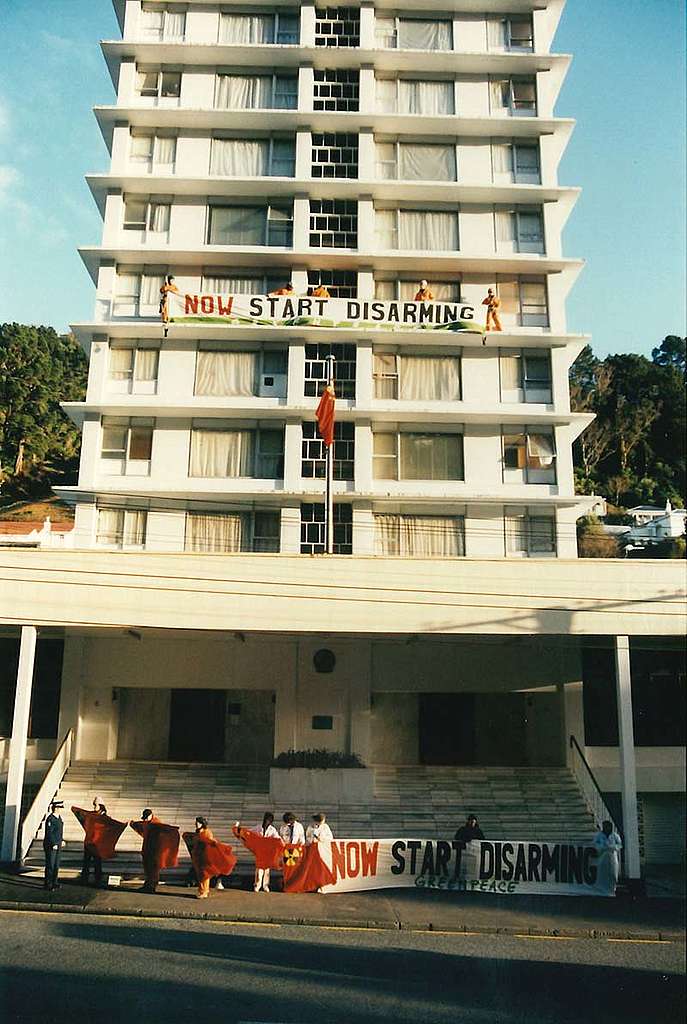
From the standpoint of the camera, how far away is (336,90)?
31.7 m

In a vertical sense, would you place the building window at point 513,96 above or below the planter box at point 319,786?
above

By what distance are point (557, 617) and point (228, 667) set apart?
1039 cm

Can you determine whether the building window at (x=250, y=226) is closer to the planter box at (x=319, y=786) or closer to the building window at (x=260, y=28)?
the building window at (x=260, y=28)

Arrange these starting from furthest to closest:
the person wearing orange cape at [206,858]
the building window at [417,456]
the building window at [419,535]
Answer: the building window at [417,456], the building window at [419,535], the person wearing orange cape at [206,858]

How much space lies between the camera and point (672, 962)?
1088cm

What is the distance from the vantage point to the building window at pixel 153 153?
30.7 meters

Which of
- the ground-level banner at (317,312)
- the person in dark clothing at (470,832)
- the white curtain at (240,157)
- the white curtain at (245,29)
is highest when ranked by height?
the white curtain at (245,29)

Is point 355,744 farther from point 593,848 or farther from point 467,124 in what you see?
point 467,124

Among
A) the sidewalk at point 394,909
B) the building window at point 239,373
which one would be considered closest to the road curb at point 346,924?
the sidewalk at point 394,909

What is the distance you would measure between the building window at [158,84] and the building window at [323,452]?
13.2m

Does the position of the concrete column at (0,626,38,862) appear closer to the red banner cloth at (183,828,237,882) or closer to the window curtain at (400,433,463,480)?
the red banner cloth at (183,828,237,882)

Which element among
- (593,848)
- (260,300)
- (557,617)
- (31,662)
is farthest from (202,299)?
(593,848)

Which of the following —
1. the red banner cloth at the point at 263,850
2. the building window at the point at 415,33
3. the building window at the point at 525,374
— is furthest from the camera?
the building window at the point at 415,33

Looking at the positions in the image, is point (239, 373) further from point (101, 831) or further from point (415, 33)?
point (101, 831)
